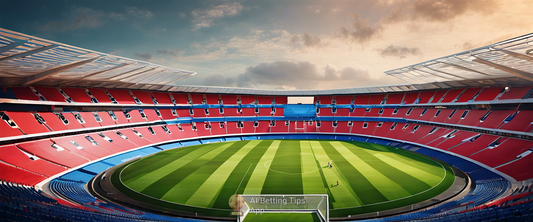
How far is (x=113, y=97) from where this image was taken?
3303 centimetres

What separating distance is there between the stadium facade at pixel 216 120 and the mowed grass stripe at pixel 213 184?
1911 millimetres

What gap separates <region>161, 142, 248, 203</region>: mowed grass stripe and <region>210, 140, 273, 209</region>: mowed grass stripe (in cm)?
217

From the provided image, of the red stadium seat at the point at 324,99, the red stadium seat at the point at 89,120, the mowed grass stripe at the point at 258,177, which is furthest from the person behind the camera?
the red stadium seat at the point at 324,99

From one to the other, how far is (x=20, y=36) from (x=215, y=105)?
1342 inches

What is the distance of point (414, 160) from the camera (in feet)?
85.0

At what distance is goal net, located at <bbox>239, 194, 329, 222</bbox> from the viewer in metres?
13.5

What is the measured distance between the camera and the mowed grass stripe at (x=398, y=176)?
18000 millimetres

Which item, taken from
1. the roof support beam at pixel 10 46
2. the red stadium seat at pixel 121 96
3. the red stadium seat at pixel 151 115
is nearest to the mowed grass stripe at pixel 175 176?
the roof support beam at pixel 10 46

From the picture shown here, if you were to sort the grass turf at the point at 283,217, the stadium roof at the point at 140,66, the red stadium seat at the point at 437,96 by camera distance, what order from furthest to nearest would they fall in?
the red stadium seat at the point at 437,96
the stadium roof at the point at 140,66
the grass turf at the point at 283,217

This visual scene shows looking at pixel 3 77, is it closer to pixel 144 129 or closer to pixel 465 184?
pixel 144 129

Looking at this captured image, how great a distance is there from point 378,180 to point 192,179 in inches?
618

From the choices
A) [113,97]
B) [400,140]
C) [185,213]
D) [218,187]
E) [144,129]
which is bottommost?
[185,213]

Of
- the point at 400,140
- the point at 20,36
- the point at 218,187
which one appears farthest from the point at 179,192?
Answer: the point at 400,140

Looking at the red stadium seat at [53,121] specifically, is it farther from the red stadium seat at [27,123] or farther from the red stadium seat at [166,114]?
the red stadium seat at [166,114]
